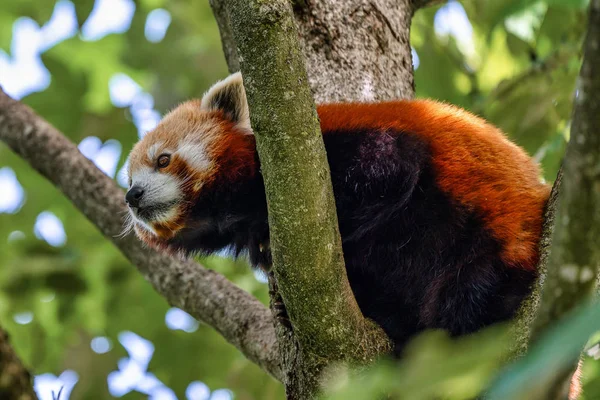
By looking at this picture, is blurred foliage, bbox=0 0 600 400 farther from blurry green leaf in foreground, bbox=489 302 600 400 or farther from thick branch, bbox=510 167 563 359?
blurry green leaf in foreground, bbox=489 302 600 400

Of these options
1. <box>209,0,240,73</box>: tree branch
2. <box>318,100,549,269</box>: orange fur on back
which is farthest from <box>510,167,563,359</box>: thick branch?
<box>209,0,240,73</box>: tree branch

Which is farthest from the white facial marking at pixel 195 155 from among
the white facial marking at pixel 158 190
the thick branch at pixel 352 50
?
the thick branch at pixel 352 50

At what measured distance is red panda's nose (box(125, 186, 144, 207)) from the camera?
338 centimetres

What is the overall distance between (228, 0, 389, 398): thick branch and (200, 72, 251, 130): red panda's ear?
1304 millimetres

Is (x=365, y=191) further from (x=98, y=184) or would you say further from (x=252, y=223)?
(x=98, y=184)

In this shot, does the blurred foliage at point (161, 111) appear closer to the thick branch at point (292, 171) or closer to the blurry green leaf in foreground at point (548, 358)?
the thick branch at point (292, 171)

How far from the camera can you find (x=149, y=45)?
19.4ft

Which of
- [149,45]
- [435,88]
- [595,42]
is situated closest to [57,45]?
[149,45]

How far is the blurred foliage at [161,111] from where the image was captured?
14.6 ft

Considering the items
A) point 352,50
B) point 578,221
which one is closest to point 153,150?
point 352,50

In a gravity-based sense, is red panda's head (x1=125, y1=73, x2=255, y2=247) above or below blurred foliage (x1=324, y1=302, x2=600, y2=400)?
below

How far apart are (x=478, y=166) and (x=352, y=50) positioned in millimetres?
866

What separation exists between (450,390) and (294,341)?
4.71 feet

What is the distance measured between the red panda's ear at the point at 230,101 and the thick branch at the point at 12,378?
1.93 meters
